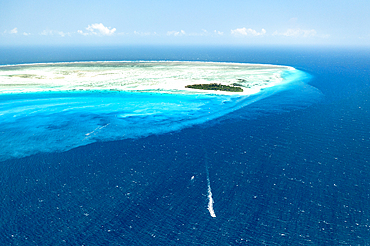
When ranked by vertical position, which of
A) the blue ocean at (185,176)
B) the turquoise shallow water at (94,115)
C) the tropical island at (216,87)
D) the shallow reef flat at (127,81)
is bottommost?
the blue ocean at (185,176)

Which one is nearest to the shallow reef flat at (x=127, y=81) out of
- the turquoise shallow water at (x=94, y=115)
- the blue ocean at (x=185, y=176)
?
the turquoise shallow water at (x=94, y=115)

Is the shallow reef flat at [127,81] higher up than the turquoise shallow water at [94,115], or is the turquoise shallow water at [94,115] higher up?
the shallow reef flat at [127,81]

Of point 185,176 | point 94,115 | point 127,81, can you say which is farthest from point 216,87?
point 185,176

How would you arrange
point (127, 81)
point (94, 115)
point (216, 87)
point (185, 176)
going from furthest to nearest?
point (127, 81) < point (216, 87) < point (94, 115) < point (185, 176)

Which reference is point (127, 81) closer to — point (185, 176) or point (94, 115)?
point (94, 115)

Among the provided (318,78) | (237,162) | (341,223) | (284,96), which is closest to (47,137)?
(237,162)

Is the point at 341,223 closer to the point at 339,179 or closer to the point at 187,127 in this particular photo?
the point at 339,179

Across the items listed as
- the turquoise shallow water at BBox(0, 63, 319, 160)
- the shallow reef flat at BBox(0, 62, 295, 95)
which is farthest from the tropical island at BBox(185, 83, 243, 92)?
the turquoise shallow water at BBox(0, 63, 319, 160)

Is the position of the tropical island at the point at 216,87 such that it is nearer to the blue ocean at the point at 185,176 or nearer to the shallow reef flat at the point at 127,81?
the shallow reef flat at the point at 127,81

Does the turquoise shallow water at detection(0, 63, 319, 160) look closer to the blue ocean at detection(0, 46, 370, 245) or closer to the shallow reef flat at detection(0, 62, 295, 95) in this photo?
the blue ocean at detection(0, 46, 370, 245)
